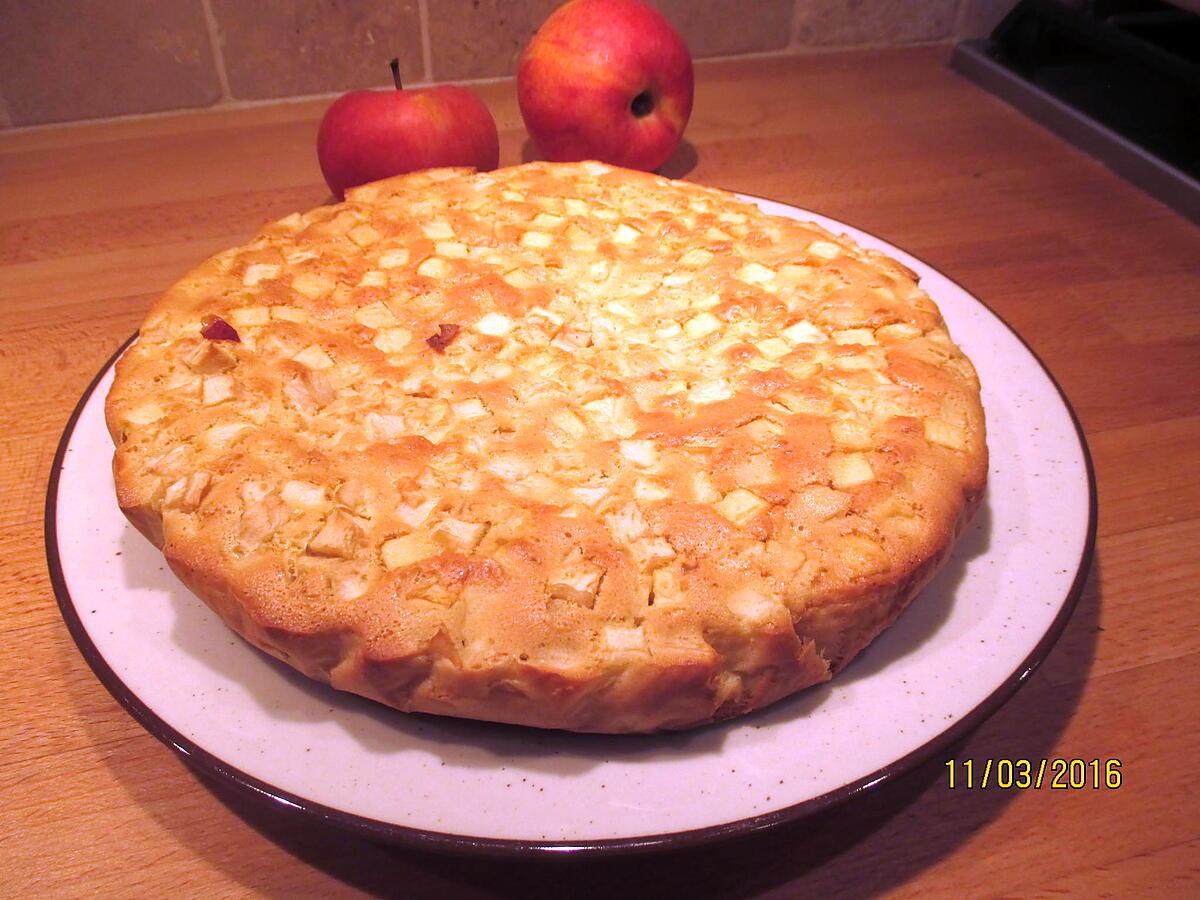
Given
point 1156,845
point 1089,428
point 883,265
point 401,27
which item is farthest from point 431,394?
point 401,27

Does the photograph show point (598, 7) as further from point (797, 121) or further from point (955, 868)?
point (955, 868)

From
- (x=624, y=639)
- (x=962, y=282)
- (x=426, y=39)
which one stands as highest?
(x=426, y=39)

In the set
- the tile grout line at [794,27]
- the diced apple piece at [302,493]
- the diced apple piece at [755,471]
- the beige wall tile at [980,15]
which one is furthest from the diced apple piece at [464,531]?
the beige wall tile at [980,15]

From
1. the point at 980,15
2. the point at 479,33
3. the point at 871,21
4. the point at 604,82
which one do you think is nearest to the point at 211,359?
the point at 604,82

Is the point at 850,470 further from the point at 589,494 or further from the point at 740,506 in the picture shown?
the point at 589,494

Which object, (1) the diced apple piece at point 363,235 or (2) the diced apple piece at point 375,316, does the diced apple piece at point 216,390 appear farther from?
(1) the diced apple piece at point 363,235
